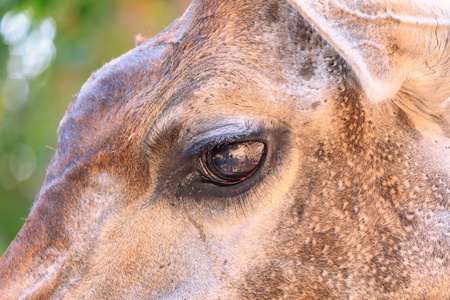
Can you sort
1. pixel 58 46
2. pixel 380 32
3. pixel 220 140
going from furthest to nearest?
pixel 58 46 → pixel 220 140 → pixel 380 32

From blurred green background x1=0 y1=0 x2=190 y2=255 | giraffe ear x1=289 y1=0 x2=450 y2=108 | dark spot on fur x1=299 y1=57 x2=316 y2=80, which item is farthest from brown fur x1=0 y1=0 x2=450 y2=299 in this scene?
blurred green background x1=0 y1=0 x2=190 y2=255

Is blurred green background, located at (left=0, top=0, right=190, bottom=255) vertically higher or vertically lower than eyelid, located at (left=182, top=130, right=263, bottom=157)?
higher

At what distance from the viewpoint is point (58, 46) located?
6.07m

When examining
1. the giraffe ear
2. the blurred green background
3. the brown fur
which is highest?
the blurred green background

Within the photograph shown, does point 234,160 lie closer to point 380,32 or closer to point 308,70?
point 308,70

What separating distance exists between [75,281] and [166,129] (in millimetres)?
722

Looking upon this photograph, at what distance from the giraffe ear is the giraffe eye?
515mm

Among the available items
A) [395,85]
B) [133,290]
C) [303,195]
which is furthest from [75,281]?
[395,85]

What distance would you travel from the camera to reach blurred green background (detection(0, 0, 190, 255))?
233 inches

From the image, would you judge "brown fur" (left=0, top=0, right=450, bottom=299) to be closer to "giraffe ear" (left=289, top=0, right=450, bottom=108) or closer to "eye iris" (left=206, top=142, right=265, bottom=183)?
"eye iris" (left=206, top=142, right=265, bottom=183)

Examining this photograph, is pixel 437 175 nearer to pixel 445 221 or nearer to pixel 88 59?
pixel 445 221

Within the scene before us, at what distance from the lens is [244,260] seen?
2.26 metres

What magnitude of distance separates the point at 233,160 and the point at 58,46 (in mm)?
4408

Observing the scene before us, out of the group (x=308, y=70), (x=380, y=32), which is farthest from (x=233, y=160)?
(x=380, y=32)
